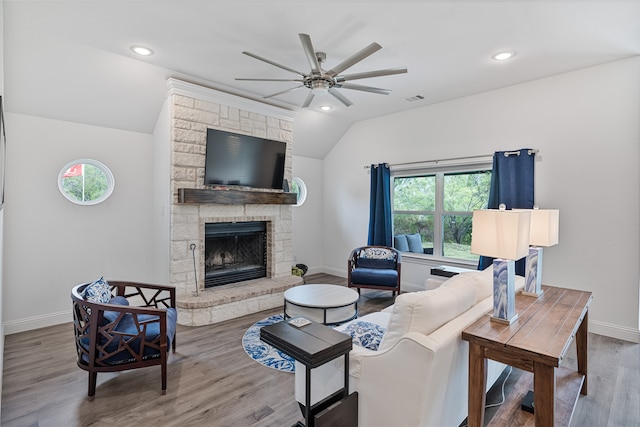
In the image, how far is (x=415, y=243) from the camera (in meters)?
5.32

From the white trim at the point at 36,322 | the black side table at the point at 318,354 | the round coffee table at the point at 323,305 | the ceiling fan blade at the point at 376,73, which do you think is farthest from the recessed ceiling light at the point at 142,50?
the white trim at the point at 36,322

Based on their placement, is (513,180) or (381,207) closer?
(513,180)

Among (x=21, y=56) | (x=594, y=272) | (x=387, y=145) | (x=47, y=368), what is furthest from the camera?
(x=387, y=145)

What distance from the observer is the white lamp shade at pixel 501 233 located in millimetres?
1858

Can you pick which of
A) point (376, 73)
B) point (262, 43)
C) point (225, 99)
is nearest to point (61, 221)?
point (225, 99)

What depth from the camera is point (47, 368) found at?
280 cm

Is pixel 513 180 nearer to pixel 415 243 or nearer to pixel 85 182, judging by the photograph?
pixel 415 243

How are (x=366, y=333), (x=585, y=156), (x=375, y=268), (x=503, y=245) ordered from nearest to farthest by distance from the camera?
(x=503, y=245), (x=366, y=333), (x=585, y=156), (x=375, y=268)

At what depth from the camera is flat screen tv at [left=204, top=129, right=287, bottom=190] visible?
416 centimetres

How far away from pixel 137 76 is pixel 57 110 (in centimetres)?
101

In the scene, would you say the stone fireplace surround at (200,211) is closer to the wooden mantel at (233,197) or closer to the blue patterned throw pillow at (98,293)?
the wooden mantel at (233,197)

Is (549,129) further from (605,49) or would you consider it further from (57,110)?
(57,110)

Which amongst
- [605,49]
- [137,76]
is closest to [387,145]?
[605,49]

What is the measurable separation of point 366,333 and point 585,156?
3383 millimetres
